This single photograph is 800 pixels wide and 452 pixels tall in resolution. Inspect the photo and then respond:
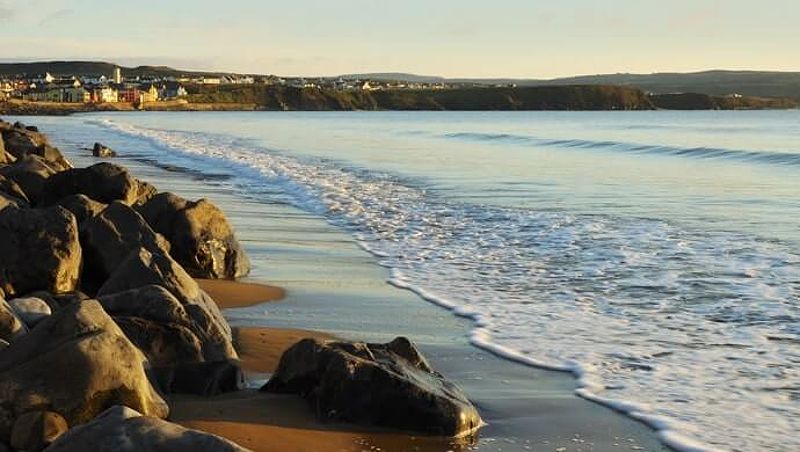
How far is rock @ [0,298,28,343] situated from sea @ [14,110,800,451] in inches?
120

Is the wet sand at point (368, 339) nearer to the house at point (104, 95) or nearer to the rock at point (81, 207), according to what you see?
the rock at point (81, 207)

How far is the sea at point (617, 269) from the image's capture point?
637 centimetres

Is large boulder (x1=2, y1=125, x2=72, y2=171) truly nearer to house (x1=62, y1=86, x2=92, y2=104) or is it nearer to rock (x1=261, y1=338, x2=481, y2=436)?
rock (x1=261, y1=338, x2=481, y2=436)

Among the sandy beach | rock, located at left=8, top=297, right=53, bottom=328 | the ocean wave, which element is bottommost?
the ocean wave

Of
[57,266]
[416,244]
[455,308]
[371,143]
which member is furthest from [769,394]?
[371,143]

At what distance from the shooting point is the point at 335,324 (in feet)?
26.7

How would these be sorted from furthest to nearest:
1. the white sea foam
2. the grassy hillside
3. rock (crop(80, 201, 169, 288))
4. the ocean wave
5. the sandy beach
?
the grassy hillside → the ocean wave → rock (crop(80, 201, 169, 288)) → the white sea foam → the sandy beach

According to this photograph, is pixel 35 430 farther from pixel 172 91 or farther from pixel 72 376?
pixel 172 91

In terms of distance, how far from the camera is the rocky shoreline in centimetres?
478

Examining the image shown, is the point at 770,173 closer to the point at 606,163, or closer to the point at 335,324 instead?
the point at 606,163

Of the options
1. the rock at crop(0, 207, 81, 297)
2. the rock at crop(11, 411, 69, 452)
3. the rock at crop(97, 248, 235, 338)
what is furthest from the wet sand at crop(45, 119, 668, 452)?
the rock at crop(0, 207, 81, 297)

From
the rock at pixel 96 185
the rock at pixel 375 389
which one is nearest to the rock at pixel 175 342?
the rock at pixel 375 389

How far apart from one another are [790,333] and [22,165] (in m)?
9.27

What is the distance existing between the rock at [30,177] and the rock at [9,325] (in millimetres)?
6521
